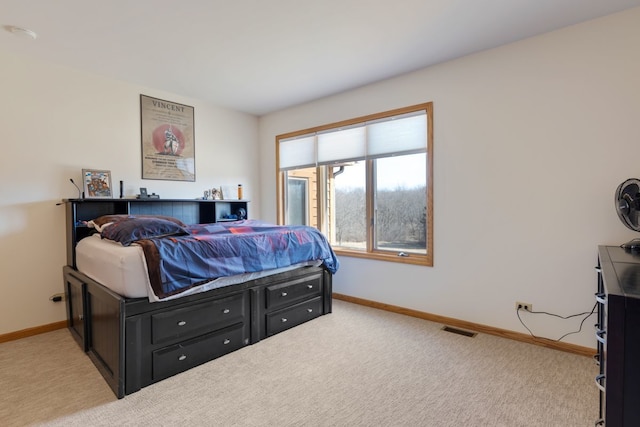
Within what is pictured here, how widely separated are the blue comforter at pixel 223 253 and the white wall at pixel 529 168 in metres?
1.10

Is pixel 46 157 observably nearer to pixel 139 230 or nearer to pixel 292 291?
pixel 139 230

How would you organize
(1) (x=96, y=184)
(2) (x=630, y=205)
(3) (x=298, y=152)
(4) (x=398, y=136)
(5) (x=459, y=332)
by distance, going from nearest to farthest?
(2) (x=630, y=205) → (5) (x=459, y=332) → (1) (x=96, y=184) → (4) (x=398, y=136) → (3) (x=298, y=152)

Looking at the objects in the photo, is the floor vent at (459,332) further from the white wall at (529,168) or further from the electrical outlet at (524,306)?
the electrical outlet at (524,306)

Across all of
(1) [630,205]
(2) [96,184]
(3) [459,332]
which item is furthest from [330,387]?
(2) [96,184]

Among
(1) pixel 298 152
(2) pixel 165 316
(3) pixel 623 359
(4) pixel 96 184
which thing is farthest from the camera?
(1) pixel 298 152

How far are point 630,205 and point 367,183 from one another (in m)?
2.24

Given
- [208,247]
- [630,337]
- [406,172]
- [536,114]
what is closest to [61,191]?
[208,247]

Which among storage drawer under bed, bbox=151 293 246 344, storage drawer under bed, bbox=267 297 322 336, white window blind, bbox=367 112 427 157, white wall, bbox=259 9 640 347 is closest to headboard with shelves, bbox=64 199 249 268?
storage drawer under bed, bbox=151 293 246 344

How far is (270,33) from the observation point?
8.20ft

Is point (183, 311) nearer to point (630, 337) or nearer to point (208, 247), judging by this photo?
point (208, 247)

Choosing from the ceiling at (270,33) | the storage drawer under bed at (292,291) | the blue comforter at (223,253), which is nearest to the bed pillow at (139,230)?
the blue comforter at (223,253)

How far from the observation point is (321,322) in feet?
10.5

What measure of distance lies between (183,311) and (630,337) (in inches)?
91.3

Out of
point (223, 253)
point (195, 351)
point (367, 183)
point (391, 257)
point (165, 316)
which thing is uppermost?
point (367, 183)
